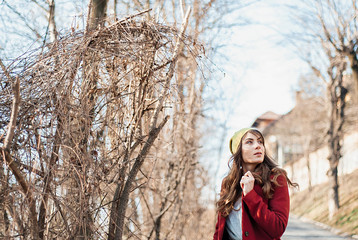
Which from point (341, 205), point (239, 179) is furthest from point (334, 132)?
point (239, 179)

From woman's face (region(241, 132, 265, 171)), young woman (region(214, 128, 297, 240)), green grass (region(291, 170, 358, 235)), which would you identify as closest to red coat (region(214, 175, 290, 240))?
young woman (region(214, 128, 297, 240))

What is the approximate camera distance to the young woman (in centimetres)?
259

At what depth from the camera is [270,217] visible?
8.36 ft

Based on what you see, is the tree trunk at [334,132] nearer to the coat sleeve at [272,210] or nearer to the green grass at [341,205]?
the green grass at [341,205]

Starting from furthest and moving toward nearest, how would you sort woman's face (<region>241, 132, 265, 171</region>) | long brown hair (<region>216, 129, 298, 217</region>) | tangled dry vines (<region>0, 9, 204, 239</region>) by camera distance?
woman's face (<region>241, 132, 265, 171</region>) → long brown hair (<region>216, 129, 298, 217</region>) → tangled dry vines (<region>0, 9, 204, 239</region>)

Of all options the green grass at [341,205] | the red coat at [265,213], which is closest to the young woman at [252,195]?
the red coat at [265,213]

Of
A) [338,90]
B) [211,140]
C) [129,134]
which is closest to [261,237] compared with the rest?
[129,134]

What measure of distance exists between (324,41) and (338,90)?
17.0 ft

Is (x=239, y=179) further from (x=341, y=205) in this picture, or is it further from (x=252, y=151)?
(x=341, y=205)

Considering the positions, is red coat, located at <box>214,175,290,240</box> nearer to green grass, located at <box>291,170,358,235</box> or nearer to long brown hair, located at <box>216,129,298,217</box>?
long brown hair, located at <box>216,129,298,217</box>

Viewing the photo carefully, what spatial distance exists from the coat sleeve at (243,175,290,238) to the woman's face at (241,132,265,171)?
25 cm

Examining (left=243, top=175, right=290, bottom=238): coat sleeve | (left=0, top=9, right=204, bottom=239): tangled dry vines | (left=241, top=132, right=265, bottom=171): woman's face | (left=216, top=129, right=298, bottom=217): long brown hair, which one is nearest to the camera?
(left=0, top=9, right=204, bottom=239): tangled dry vines

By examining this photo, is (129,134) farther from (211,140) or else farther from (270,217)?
(211,140)

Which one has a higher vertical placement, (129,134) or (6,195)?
(129,134)
